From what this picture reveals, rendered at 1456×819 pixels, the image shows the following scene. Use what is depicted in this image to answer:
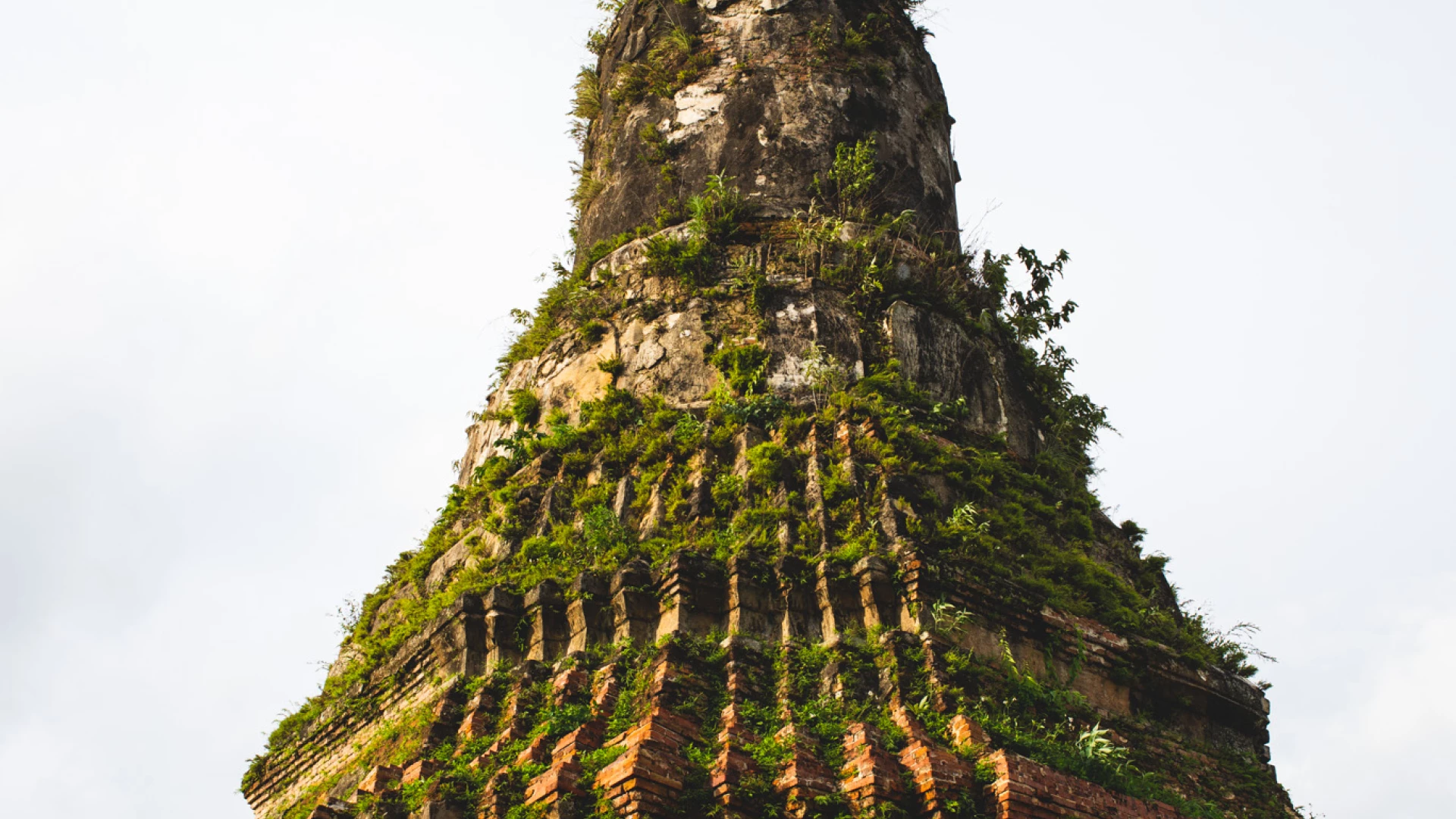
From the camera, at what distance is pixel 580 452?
7.88 m

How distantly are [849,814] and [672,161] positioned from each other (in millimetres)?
6257

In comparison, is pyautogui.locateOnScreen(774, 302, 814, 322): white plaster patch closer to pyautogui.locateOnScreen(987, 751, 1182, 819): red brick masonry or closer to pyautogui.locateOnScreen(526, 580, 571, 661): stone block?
pyautogui.locateOnScreen(526, 580, 571, 661): stone block

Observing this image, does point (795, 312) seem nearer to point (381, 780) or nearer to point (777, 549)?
point (777, 549)

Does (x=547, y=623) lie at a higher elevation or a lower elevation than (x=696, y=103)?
lower

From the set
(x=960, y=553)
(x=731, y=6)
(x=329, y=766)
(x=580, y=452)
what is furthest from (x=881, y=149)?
(x=329, y=766)

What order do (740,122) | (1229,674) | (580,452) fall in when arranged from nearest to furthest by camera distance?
(1229,674)
(580,452)
(740,122)

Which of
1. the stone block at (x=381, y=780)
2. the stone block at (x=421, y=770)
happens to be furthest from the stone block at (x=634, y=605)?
the stone block at (x=381, y=780)

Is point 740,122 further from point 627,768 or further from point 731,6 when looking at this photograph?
point 627,768

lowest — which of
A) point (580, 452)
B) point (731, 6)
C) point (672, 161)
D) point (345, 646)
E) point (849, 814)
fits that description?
point (849, 814)

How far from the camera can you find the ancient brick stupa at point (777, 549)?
544cm

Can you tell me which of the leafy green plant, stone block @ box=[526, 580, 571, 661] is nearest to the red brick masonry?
stone block @ box=[526, 580, 571, 661]

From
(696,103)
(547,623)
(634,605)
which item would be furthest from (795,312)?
(547,623)

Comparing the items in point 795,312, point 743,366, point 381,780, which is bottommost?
point 381,780

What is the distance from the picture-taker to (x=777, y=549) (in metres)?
6.55
